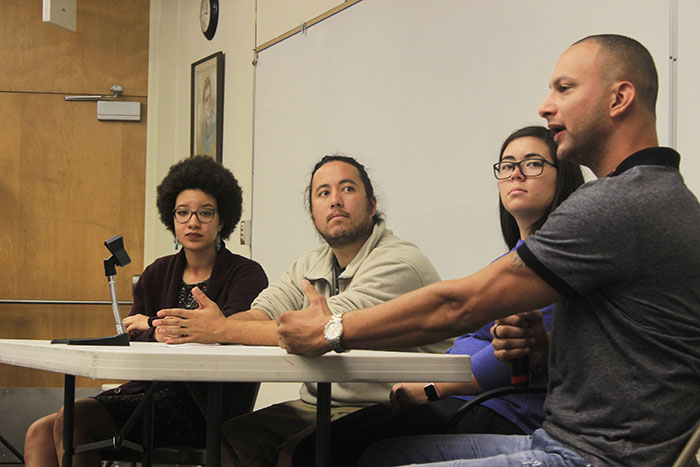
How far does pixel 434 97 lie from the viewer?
9.78 feet

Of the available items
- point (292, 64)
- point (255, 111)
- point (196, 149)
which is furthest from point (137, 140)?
point (292, 64)

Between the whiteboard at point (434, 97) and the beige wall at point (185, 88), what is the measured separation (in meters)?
0.68

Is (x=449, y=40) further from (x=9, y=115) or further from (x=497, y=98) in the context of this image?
(x=9, y=115)

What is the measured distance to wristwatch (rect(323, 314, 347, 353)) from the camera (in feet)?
4.29

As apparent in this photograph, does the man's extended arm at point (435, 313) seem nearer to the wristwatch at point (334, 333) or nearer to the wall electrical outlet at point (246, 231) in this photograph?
the wristwatch at point (334, 333)

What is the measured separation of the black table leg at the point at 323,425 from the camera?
1.41m

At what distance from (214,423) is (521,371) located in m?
0.66

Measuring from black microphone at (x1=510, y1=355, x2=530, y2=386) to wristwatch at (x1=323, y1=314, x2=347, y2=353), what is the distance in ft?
1.59

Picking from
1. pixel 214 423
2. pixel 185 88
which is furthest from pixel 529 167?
pixel 185 88

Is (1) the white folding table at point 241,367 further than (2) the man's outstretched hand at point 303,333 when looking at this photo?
No

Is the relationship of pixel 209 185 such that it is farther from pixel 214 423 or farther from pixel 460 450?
pixel 460 450

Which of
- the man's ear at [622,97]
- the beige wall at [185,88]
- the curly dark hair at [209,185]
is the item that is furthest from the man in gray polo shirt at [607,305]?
the beige wall at [185,88]

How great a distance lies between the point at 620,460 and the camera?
1180mm

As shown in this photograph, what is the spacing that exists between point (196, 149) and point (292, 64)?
162 centimetres
